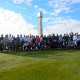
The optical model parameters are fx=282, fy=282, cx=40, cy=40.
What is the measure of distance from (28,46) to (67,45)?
4864 mm

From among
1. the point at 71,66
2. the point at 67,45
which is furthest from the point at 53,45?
the point at 71,66

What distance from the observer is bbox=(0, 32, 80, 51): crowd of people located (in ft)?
103

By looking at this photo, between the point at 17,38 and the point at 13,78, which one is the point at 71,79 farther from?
the point at 17,38

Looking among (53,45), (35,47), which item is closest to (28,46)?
(35,47)

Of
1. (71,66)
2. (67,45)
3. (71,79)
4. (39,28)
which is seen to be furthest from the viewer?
(39,28)

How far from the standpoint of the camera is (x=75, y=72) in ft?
46.4

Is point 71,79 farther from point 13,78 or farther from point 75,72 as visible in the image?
point 13,78

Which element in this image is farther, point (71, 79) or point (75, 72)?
point (75, 72)

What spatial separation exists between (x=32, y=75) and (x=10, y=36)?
1876 cm

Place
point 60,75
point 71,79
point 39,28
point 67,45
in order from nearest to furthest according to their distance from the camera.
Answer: point 71,79 → point 60,75 → point 67,45 → point 39,28

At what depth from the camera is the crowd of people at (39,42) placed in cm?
3145

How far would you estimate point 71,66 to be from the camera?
15984mm

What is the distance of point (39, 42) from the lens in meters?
32.3

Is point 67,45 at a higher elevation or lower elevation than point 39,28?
lower
